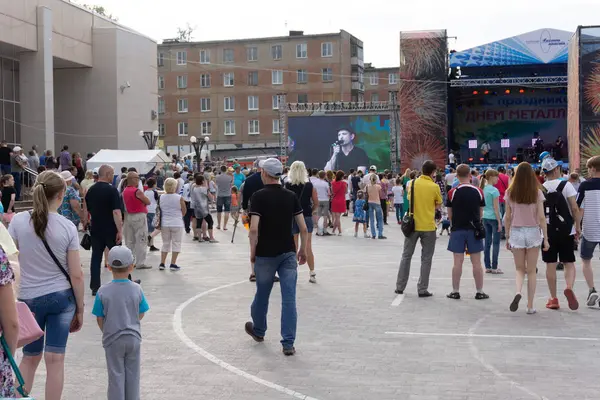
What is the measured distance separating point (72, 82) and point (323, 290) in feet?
108

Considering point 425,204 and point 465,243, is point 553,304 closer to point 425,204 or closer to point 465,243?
point 465,243

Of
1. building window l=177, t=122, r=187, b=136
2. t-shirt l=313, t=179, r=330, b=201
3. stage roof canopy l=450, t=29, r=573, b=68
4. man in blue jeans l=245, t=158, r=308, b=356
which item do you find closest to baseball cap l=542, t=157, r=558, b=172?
man in blue jeans l=245, t=158, r=308, b=356

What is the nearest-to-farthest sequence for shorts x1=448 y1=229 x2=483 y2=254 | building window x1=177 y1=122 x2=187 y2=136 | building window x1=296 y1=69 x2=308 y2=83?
A: shorts x1=448 y1=229 x2=483 y2=254, building window x1=296 y1=69 x2=308 y2=83, building window x1=177 y1=122 x2=187 y2=136

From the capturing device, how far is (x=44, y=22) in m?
35.8

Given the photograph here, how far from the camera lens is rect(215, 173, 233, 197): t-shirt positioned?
2258 cm

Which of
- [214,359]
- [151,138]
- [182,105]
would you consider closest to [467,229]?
[214,359]

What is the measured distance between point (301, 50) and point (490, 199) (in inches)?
2487

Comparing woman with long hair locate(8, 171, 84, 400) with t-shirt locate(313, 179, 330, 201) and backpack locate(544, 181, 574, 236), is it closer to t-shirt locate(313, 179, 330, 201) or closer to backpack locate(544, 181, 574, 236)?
backpack locate(544, 181, 574, 236)

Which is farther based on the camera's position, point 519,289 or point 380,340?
point 519,289

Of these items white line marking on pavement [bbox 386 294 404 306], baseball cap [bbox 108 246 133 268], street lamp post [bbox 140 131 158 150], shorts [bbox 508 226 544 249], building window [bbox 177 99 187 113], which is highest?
building window [bbox 177 99 187 113]

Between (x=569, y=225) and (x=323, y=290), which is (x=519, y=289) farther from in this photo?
(x=323, y=290)

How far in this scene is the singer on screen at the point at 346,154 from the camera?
44.6 metres

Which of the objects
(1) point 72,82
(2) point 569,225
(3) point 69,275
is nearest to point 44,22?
(1) point 72,82

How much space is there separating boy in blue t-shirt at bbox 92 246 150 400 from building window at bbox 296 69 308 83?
70.9 metres
